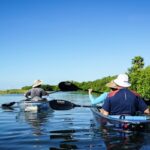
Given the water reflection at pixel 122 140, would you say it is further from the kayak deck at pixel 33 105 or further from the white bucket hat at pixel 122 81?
the kayak deck at pixel 33 105

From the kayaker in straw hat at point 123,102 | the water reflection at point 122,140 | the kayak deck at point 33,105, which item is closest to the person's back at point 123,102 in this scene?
the kayaker in straw hat at point 123,102

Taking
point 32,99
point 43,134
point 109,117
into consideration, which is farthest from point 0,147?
point 32,99

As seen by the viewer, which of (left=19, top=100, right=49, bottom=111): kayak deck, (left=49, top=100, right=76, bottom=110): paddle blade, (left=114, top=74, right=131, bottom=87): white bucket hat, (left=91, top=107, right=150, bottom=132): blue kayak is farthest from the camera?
(left=19, top=100, right=49, bottom=111): kayak deck

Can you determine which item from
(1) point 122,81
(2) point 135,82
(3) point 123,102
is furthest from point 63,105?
(2) point 135,82

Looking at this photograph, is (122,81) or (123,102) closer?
(123,102)

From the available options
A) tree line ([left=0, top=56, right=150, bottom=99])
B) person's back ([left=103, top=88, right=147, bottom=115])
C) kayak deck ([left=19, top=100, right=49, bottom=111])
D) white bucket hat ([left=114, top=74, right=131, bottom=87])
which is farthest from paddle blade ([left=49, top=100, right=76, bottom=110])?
kayak deck ([left=19, top=100, right=49, bottom=111])

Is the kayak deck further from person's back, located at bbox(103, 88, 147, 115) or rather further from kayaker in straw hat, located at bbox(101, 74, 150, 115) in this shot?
person's back, located at bbox(103, 88, 147, 115)

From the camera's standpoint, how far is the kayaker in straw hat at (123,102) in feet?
36.9

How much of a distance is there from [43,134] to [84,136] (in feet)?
4.46

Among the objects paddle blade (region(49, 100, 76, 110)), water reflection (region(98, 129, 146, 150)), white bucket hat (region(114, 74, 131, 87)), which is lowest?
water reflection (region(98, 129, 146, 150))

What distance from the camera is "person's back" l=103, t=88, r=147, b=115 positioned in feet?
36.9

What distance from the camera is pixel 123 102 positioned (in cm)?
1124

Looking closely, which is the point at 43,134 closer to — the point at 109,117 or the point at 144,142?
the point at 109,117

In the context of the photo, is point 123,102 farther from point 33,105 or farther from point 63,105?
point 33,105
